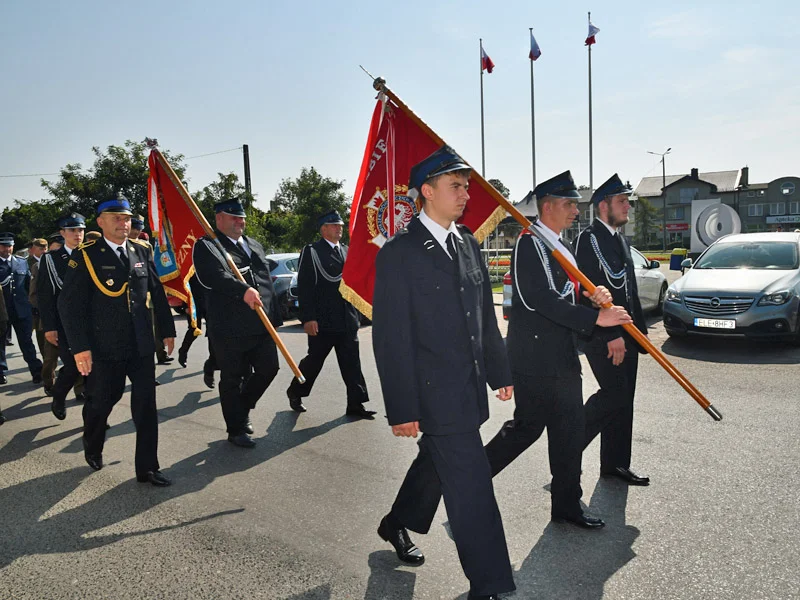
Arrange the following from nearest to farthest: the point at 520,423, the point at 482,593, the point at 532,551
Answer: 1. the point at 482,593
2. the point at 532,551
3. the point at 520,423

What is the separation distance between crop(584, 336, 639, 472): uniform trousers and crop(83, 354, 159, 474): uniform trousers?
3071mm

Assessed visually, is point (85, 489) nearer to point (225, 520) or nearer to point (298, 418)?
point (225, 520)

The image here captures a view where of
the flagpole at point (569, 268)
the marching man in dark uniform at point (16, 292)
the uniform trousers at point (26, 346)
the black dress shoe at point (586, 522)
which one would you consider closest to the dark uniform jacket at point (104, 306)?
the flagpole at point (569, 268)

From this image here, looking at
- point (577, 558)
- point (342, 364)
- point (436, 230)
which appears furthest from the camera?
point (342, 364)

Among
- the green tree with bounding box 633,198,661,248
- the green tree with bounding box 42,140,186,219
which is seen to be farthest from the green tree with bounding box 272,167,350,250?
the green tree with bounding box 633,198,661,248

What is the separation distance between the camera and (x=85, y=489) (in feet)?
15.3

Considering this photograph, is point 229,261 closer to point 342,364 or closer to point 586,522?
point 342,364

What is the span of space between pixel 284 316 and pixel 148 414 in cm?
1059

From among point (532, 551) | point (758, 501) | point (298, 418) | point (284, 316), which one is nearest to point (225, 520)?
point (532, 551)

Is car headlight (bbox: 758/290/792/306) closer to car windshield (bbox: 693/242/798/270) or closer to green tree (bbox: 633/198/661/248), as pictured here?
car windshield (bbox: 693/242/798/270)

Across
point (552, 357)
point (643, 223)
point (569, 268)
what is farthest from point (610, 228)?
point (643, 223)

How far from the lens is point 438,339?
2.87m


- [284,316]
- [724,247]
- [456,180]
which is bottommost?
[284,316]

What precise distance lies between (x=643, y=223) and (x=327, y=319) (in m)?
70.0
